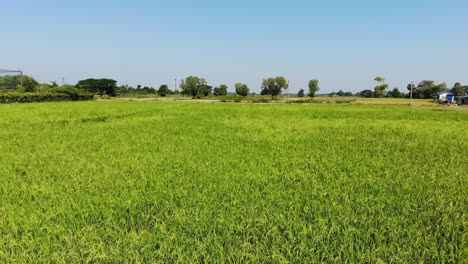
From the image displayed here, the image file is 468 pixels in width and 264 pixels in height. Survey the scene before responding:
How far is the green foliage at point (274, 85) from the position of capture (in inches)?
3312

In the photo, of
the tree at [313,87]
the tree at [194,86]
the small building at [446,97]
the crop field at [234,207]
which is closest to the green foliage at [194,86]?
the tree at [194,86]

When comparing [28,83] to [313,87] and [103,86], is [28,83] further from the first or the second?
[313,87]

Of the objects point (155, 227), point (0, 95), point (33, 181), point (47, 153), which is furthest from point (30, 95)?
point (155, 227)

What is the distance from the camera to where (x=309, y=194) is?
10.6 feet

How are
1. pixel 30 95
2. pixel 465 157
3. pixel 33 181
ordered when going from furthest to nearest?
pixel 30 95 → pixel 465 157 → pixel 33 181

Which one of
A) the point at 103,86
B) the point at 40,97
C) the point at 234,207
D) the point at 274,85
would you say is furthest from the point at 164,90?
the point at 234,207

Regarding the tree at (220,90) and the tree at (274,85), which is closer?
the tree at (274,85)

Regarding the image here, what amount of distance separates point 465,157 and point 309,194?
13.4ft

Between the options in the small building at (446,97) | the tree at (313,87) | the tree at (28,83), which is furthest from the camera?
the tree at (313,87)

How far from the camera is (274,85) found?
85125 mm

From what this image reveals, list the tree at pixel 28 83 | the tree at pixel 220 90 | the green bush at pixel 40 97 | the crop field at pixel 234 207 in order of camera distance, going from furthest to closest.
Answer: the tree at pixel 220 90 → the tree at pixel 28 83 → the green bush at pixel 40 97 → the crop field at pixel 234 207

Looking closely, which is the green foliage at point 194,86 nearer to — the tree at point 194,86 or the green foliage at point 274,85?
the tree at point 194,86

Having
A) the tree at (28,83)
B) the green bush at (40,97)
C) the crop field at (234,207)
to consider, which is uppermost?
the tree at (28,83)

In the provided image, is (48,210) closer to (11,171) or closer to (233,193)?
(233,193)
